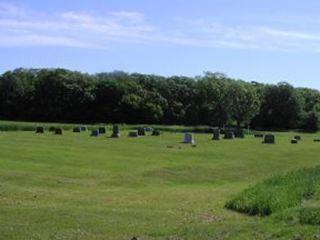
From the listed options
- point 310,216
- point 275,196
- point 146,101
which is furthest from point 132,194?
point 146,101

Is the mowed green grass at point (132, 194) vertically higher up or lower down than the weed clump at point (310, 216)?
lower down

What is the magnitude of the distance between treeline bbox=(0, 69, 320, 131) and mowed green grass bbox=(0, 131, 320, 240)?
8478cm

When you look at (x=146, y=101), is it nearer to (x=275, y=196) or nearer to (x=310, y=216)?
(x=275, y=196)

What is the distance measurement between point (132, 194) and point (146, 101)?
107756 millimetres

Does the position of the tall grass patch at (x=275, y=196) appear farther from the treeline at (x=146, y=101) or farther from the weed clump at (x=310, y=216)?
the treeline at (x=146, y=101)

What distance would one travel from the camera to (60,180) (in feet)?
86.6

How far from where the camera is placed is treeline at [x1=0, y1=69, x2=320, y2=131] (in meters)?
129

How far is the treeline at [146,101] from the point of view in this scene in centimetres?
12900

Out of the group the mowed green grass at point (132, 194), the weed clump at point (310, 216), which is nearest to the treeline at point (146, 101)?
the mowed green grass at point (132, 194)

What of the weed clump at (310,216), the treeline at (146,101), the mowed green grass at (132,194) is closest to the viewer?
the weed clump at (310,216)

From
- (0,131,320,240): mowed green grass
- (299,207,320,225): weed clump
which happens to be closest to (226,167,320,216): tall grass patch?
(0,131,320,240): mowed green grass

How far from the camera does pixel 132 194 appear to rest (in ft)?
78.1

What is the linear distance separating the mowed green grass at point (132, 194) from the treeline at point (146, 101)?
84.8 metres

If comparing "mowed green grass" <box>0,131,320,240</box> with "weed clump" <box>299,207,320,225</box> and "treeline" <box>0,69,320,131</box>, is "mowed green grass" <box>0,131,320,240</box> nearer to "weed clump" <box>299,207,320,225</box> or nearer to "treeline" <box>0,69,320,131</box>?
"weed clump" <box>299,207,320,225</box>
